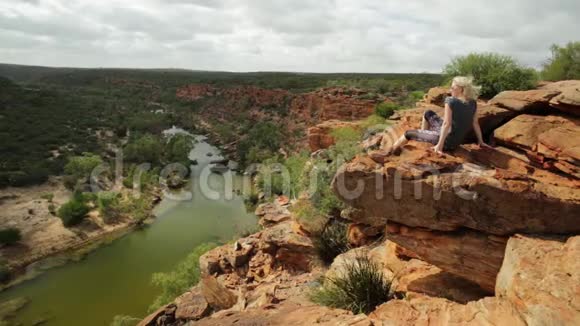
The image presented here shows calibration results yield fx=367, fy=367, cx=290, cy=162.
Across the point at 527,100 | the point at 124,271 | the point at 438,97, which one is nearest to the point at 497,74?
the point at 438,97

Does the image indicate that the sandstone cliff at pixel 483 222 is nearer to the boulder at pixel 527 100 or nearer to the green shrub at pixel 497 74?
the boulder at pixel 527 100

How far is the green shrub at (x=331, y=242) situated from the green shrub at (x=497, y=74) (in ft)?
20.0

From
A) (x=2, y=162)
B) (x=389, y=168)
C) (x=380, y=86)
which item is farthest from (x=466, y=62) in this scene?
(x=2, y=162)

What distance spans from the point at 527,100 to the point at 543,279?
386 cm

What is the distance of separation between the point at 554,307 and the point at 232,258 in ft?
30.8

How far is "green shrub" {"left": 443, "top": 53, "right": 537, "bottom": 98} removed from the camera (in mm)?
11039

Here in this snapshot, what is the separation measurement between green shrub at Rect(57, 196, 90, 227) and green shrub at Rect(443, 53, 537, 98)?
25.9 m

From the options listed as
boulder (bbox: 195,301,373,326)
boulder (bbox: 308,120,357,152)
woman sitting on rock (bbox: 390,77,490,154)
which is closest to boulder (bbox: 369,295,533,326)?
boulder (bbox: 195,301,373,326)

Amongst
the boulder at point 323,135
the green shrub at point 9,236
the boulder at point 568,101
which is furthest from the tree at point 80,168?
the boulder at point 568,101

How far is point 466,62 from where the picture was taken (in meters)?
12.3

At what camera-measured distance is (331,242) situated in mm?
10344

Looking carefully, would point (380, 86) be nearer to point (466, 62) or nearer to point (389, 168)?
point (466, 62)

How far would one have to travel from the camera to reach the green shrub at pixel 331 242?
33.7 feet

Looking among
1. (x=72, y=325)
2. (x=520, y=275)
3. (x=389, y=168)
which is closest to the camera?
(x=520, y=275)
